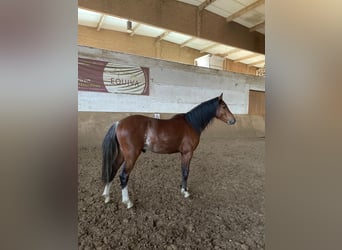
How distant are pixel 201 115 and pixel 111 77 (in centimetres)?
232

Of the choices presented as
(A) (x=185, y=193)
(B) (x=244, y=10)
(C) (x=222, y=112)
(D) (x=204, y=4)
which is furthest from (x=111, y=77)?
(A) (x=185, y=193)

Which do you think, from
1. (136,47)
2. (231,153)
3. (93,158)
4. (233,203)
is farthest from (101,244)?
(136,47)

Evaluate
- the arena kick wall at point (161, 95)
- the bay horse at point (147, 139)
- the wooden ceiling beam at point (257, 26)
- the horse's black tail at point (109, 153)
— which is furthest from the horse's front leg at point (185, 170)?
the wooden ceiling beam at point (257, 26)

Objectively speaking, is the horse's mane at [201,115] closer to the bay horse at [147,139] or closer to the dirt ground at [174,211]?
the bay horse at [147,139]

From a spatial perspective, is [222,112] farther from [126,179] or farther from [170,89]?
[170,89]

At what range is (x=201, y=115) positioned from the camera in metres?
1.67

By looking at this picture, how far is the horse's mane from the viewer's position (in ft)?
5.42

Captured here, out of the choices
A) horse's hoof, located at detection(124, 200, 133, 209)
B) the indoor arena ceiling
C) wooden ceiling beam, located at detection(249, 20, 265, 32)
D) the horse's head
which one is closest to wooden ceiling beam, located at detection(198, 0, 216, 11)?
the indoor arena ceiling

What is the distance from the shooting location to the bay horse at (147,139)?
→ 1.40 meters

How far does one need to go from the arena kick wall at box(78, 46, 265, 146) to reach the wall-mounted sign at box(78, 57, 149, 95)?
3.2 inches

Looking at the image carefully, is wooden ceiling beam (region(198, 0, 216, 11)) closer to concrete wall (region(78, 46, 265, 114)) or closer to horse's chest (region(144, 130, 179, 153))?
concrete wall (region(78, 46, 265, 114))

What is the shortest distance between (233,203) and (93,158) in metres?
1.69

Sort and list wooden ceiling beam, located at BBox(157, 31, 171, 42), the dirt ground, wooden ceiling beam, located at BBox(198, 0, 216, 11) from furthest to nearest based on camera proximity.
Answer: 1. wooden ceiling beam, located at BBox(157, 31, 171, 42)
2. wooden ceiling beam, located at BBox(198, 0, 216, 11)
3. the dirt ground

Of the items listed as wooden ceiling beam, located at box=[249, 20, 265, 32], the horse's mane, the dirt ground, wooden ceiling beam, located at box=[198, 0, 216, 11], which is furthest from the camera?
wooden ceiling beam, located at box=[249, 20, 265, 32]
